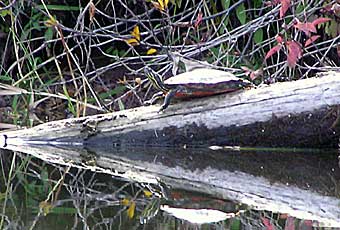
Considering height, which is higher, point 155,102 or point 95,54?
point 155,102

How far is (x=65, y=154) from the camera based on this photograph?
9.60 ft

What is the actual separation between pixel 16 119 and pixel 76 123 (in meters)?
1.04

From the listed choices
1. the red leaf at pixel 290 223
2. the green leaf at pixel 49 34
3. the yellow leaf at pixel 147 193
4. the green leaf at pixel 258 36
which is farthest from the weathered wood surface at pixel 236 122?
the green leaf at pixel 49 34

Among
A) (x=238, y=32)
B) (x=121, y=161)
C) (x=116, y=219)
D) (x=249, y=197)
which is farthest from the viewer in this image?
(x=238, y=32)

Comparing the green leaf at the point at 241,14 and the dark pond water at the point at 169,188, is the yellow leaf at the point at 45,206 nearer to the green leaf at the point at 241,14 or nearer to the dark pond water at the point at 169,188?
the dark pond water at the point at 169,188

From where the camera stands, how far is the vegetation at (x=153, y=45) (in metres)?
3.59

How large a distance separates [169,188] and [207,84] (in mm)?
833

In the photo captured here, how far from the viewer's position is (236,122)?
9.61ft

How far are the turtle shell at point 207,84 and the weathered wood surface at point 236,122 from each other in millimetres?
31

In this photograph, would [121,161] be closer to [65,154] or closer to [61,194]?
[65,154]

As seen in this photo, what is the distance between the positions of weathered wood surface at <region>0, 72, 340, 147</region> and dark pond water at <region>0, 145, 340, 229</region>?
0.17ft

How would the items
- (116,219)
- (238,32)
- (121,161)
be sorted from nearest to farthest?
(116,219) → (121,161) → (238,32)

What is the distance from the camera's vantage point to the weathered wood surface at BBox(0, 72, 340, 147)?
2.88 metres

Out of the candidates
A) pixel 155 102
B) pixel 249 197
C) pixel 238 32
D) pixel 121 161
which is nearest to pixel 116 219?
pixel 249 197
